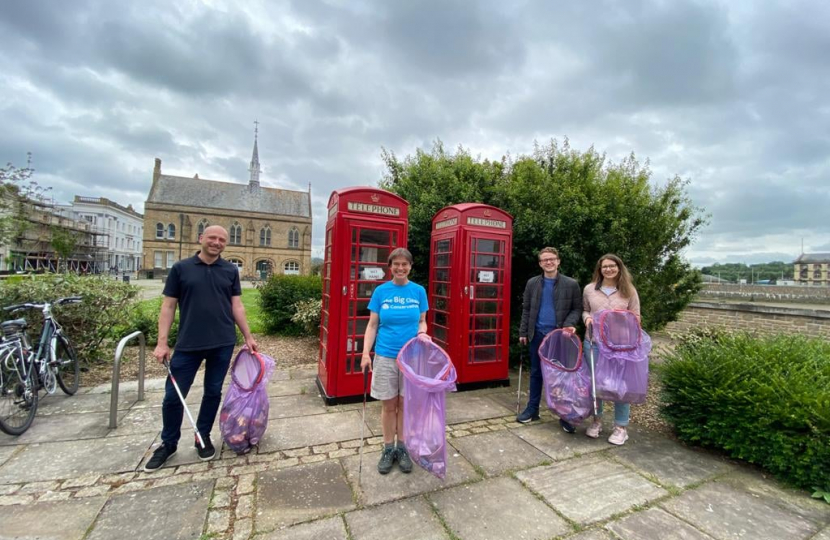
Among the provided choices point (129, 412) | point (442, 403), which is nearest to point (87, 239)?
point (129, 412)

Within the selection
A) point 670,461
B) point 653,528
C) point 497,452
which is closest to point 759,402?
point 670,461

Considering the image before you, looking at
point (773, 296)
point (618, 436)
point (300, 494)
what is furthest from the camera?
point (773, 296)

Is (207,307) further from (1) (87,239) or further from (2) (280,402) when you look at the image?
(1) (87,239)

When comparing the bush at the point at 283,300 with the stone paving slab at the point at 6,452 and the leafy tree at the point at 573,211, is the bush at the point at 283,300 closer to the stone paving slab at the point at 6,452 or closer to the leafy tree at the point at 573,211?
the leafy tree at the point at 573,211

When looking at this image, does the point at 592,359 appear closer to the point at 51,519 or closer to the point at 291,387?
the point at 291,387

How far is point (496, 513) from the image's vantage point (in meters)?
2.51

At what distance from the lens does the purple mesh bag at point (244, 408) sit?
3168 mm

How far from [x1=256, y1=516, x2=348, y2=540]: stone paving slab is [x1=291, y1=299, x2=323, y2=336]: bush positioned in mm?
5742

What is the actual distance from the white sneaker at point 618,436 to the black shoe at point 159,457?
4.10m

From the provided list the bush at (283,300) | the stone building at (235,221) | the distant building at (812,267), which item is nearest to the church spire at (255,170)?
the stone building at (235,221)

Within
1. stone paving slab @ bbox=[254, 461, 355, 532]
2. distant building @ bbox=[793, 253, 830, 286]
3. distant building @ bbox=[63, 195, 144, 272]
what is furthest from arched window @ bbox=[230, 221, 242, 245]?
distant building @ bbox=[793, 253, 830, 286]

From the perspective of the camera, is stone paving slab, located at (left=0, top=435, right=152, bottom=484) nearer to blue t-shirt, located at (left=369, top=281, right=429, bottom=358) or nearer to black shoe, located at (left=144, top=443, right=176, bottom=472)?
black shoe, located at (left=144, top=443, right=176, bottom=472)

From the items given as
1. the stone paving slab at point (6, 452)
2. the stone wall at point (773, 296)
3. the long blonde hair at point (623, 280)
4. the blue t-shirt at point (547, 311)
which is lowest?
the stone paving slab at point (6, 452)

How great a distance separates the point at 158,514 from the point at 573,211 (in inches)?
228
